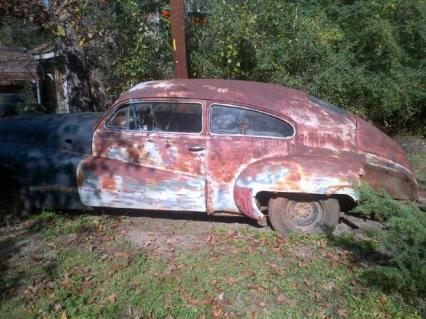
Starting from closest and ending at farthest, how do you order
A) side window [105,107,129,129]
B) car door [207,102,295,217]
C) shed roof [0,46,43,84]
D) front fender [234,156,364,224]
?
front fender [234,156,364,224], car door [207,102,295,217], side window [105,107,129,129], shed roof [0,46,43,84]

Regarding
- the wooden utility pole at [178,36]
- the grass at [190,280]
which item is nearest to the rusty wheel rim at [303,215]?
the grass at [190,280]

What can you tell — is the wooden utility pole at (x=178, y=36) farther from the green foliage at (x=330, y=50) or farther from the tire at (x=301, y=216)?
the tire at (x=301, y=216)

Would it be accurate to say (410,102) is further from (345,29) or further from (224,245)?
(224,245)

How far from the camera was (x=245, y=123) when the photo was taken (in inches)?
204

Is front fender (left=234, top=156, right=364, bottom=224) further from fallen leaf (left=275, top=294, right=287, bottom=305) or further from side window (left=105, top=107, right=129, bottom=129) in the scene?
side window (left=105, top=107, right=129, bottom=129)

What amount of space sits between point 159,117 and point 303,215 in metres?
2.08

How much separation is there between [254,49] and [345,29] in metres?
2.76

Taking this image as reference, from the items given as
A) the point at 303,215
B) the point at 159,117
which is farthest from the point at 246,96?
the point at 303,215

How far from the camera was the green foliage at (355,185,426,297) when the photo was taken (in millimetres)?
3758

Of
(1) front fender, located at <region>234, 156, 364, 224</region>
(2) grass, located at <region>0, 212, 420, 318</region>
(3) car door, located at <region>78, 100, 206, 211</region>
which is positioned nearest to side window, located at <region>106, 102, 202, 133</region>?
(3) car door, located at <region>78, 100, 206, 211</region>

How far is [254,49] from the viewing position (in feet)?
27.7

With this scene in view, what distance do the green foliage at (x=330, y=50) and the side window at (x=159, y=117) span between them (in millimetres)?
3170

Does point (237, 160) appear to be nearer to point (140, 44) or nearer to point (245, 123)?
point (245, 123)

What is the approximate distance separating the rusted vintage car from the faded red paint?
1 cm
